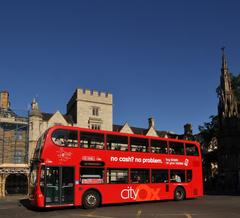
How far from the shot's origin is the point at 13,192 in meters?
41.6

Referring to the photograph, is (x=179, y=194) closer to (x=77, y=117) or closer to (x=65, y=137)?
(x=65, y=137)

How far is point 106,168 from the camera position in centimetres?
2030

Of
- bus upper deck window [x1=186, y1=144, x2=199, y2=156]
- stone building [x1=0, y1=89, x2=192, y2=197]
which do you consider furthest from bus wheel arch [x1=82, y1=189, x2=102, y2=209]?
stone building [x1=0, y1=89, x2=192, y2=197]

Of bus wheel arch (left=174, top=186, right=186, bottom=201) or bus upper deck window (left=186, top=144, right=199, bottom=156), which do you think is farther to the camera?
bus upper deck window (left=186, top=144, right=199, bottom=156)

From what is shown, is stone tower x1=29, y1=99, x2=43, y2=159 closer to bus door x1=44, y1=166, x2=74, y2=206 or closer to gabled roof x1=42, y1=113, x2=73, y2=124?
gabled roof x1=42, y1=113, x2=73, y2=124

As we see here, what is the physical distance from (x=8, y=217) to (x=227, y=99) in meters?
40.1

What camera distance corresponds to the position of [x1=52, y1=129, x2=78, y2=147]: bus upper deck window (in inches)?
744

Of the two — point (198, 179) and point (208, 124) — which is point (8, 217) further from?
point (208, 124)

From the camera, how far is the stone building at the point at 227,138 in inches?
1881

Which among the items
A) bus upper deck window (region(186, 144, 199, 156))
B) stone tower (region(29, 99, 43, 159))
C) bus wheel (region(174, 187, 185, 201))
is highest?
stone tower (region(29, 99, 43, 159))

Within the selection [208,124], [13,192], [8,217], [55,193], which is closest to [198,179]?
[55,193]

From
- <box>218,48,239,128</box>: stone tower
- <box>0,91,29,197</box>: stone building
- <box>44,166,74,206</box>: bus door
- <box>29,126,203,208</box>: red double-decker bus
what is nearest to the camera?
<box>44,166,74,206</box>: bus door

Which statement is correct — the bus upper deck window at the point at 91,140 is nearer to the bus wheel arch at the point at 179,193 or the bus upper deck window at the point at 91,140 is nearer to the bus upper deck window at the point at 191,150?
the bus wheel arch at the point at 179,193

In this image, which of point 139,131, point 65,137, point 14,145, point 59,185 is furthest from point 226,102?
point 59,185
